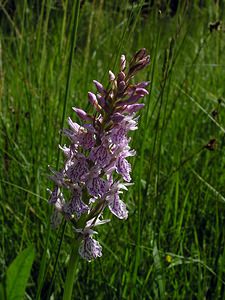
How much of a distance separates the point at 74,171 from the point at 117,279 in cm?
69

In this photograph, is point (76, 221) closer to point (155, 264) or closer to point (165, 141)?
point (155, 264)

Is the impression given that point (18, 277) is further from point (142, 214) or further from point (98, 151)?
point (142, 214)

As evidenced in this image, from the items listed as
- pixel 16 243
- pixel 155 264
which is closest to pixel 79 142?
pixel 155 264

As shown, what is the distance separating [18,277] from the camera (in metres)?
0.97

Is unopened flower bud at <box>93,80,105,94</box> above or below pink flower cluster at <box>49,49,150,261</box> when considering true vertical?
above

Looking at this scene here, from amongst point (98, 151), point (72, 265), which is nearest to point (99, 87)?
point (98, 151)

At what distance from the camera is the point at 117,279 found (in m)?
1.53

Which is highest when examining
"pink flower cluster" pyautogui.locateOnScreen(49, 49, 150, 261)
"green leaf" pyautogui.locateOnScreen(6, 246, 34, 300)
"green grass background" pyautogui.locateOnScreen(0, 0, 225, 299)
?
"pink flower cluster" pyautogui.locateOnScreen(49, 49, 150, 261)

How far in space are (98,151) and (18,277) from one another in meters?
0.26

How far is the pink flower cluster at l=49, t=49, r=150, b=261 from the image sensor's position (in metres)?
0.89

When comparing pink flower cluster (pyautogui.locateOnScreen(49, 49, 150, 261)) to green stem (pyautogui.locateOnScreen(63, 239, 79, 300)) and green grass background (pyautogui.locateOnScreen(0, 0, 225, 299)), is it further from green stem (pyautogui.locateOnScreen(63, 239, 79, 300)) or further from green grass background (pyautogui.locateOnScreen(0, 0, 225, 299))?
green grass background (pyautogui.locateOnScreen(0, 0, 225, 299))

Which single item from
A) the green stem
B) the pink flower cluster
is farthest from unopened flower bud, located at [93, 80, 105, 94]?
the green stem

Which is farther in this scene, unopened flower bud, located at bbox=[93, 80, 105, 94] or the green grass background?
the green grass background

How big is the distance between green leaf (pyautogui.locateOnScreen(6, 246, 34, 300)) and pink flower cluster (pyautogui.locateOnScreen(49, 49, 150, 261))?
97 mm
